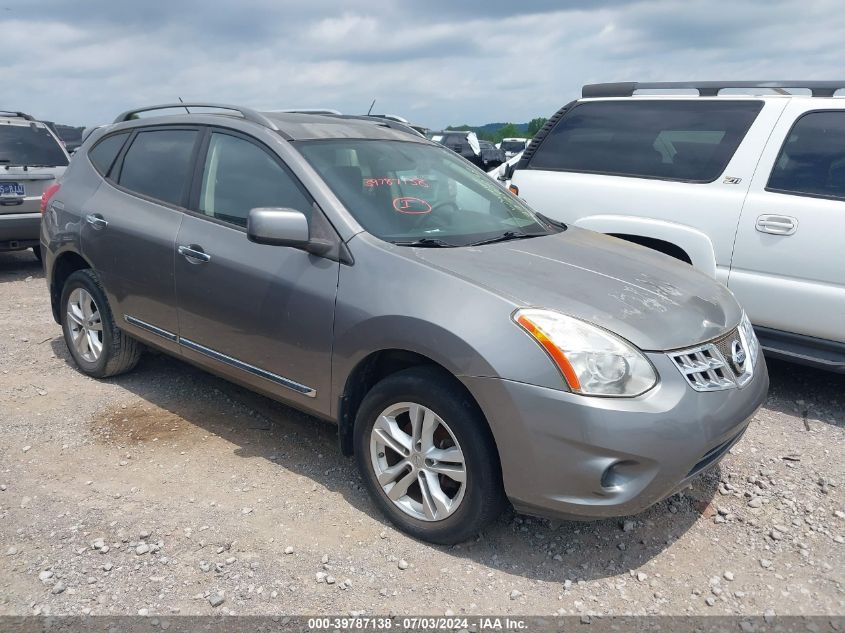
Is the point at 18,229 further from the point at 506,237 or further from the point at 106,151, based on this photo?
the point at 506,237

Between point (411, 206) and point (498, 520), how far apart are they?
153 centimetres

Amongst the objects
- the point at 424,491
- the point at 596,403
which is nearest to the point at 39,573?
the point at 424,491

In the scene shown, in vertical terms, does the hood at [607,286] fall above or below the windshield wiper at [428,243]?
below

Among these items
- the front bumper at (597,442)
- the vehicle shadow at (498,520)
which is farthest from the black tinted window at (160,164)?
the front bumper at (597,442)

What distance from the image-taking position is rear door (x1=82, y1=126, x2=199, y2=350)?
391 cm

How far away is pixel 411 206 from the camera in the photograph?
3.44 metres

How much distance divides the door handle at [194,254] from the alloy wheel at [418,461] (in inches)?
52.2

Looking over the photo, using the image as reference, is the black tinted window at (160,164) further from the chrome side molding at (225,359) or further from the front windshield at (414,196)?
the front windshield at (414,196)

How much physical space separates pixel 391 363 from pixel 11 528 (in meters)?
1.82

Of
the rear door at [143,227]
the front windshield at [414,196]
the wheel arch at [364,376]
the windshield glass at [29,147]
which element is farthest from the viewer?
the windshield glass at [29,147]

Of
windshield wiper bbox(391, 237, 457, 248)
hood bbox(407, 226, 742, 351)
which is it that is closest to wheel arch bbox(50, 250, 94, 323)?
windshield wiper bbox(391, 237, 457, 248)

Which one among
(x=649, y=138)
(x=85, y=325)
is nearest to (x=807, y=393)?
(x=649, y=138)

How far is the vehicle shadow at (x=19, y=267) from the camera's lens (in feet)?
27.0

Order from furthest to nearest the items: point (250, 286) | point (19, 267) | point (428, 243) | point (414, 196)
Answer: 1. point (19, 267)
2. point (414, 196)
3. point (250, 286)
4. point (428, 243)
